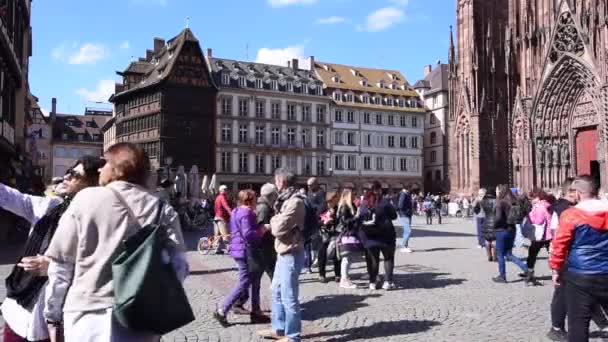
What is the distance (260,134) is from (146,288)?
54.8 meters

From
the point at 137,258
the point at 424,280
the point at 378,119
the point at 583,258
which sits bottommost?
the point at 424,280

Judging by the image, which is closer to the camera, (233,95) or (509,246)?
(509,246)

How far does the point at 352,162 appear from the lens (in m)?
60.9

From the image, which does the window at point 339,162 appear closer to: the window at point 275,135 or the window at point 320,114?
the window at point 320,114

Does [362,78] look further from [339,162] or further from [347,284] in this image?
[347,284]

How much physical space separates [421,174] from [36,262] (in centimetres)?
6317

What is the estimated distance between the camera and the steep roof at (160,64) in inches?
2000

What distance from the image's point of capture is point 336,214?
33.2 feet

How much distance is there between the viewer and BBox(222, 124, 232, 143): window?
179 feet

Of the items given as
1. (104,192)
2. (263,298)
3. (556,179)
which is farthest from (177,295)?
(556,179)

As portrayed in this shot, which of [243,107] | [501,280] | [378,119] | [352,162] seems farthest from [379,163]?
[501,280]

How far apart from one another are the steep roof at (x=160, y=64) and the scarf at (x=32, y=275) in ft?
158

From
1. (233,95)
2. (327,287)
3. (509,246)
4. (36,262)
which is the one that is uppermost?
(233,95)

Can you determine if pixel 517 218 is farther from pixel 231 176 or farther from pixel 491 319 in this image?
pixel 231 176
